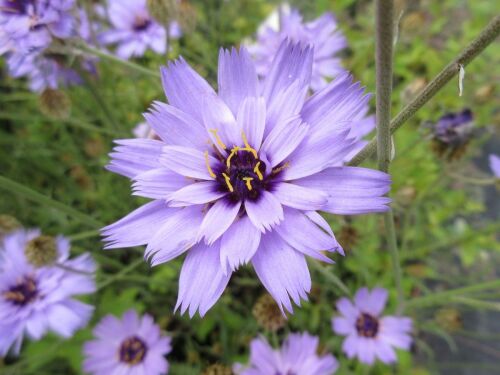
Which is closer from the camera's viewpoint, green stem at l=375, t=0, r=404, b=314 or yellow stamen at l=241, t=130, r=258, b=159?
green stem at l=375, t=0, r=404, b=314

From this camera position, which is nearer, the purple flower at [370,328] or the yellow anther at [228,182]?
the yellow anther at [228,182]

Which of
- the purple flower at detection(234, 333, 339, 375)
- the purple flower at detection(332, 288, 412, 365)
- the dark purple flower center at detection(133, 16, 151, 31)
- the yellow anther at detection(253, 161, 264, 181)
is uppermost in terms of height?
the dark purple flower center at detection(133, 16, 151, 31)

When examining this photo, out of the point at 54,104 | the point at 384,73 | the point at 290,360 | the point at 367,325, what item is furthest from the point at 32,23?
the point at 367,325

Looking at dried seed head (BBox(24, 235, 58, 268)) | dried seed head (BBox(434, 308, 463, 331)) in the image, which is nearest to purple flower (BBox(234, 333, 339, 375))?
dried seed head (BBox(434, 308, 463, 331))

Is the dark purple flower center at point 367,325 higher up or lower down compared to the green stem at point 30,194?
lower down

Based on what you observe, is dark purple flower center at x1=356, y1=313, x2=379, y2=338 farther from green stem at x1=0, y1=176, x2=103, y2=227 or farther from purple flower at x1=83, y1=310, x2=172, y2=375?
green stem at x1=0, y1=176, x2=103, y2=227

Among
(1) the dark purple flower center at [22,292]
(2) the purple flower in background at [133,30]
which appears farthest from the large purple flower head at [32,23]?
(1) the dark purple flower center at [22,292]

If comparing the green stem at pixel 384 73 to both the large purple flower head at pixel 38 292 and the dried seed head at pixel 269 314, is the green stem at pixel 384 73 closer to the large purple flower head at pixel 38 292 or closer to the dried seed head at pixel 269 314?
the dried seed head at pixel 269 314
